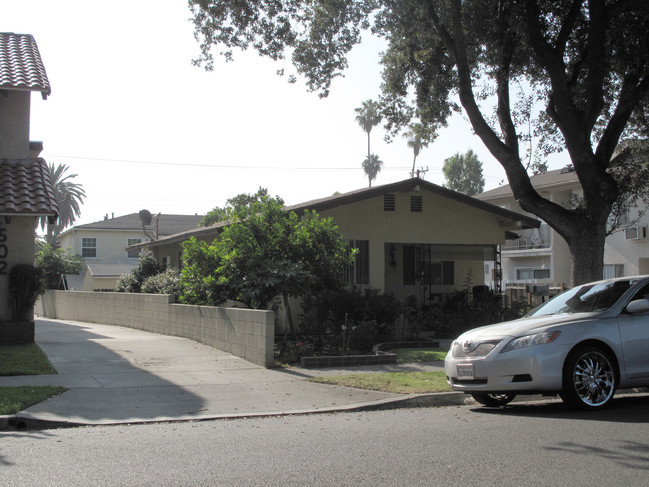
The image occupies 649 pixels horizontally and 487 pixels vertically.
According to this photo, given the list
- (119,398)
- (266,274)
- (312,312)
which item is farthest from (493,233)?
(119,398)

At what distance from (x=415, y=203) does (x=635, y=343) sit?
11.7 meters

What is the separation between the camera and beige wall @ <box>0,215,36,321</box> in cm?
1334

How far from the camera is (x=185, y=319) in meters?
16.6

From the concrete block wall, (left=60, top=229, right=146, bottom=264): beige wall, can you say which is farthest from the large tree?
(left=60, top=229, right=146, bottom=264): beige wall

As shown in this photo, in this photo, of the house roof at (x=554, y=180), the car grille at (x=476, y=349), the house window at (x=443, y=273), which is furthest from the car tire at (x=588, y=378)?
the house roof at (x=554, y=180)

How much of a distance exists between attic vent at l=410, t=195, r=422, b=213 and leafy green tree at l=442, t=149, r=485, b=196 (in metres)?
56.4

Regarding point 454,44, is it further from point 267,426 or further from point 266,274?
point 267,426

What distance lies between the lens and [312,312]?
54.6 ft

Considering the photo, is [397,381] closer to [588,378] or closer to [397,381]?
[397,381]

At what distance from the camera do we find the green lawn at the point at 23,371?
8188mm

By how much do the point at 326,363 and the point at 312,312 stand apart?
455cm

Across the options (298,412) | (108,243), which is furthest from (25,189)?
(108,243)

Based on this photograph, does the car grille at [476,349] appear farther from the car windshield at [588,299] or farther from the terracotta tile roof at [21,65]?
the terracotta tile roof at [21,65]

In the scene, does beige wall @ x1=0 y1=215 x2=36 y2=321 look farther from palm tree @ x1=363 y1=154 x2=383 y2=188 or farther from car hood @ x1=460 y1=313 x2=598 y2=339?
palm tree @ x1=363 y1=154 x2=383 y2=188
